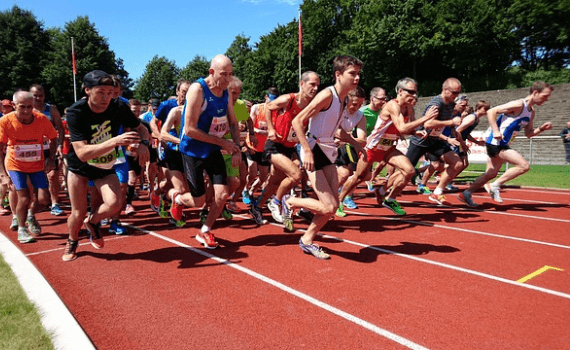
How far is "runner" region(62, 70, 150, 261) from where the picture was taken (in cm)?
413

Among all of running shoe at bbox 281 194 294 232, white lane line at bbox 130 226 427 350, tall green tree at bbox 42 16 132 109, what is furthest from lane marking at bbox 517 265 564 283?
tall green tree at bbox 42 16 132 109

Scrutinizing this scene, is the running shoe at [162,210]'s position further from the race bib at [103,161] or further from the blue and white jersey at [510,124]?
the blue and white jersey at [510,124]

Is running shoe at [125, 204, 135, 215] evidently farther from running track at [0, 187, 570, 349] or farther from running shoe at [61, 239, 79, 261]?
running shoe at [61, 239, 79, 261]

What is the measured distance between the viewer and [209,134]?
473 centimetres

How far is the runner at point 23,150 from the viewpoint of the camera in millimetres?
5414

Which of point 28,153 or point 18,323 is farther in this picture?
point 28,153

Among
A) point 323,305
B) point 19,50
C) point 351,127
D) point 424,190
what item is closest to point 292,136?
point 351,127

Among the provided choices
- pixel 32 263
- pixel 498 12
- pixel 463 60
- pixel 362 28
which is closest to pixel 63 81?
pixel 362 28

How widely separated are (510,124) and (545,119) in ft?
61.9

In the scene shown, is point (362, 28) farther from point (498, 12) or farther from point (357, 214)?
point (357, 214)

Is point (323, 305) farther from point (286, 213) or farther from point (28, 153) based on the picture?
point (28, 153)

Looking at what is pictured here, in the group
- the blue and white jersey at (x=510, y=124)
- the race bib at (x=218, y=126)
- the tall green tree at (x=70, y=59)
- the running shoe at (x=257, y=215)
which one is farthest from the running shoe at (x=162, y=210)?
the tall green tree at (x=70, y=59)

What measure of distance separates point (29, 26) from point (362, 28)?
43052mm

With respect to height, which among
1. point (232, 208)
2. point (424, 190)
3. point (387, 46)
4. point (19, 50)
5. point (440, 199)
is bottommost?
point (424, 190)
